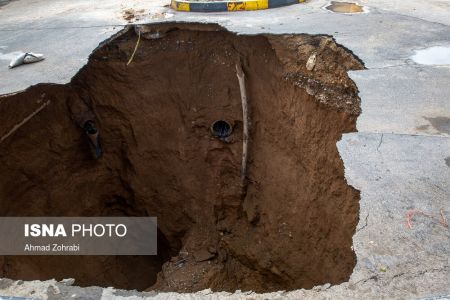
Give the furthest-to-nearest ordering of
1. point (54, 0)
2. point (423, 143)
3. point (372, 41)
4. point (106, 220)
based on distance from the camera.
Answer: point (54, 0), point (106, 220), point (372, 41), point (423, 143)

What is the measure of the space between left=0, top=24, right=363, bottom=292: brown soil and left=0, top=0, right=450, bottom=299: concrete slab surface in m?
0.37

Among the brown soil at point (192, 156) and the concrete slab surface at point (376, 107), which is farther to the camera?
the brown soil at point (192, 156)

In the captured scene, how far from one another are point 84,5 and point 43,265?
5940mm

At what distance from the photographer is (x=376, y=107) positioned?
416cm

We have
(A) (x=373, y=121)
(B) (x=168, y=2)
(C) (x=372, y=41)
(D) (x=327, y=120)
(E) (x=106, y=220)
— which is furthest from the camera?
(B) (x=168, y=2)

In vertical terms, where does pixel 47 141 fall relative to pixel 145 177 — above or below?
above

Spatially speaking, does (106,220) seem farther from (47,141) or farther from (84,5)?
(84,5)

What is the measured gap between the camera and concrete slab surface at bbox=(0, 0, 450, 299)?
2467 mm

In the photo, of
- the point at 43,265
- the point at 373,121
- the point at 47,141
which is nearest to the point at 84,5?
the point at 47,141

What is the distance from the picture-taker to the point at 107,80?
6262mm

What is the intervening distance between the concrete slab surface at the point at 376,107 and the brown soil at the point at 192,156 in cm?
37

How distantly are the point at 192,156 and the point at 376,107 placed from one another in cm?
349

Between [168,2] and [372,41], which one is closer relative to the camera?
[372,41]

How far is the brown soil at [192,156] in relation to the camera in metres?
5.02
